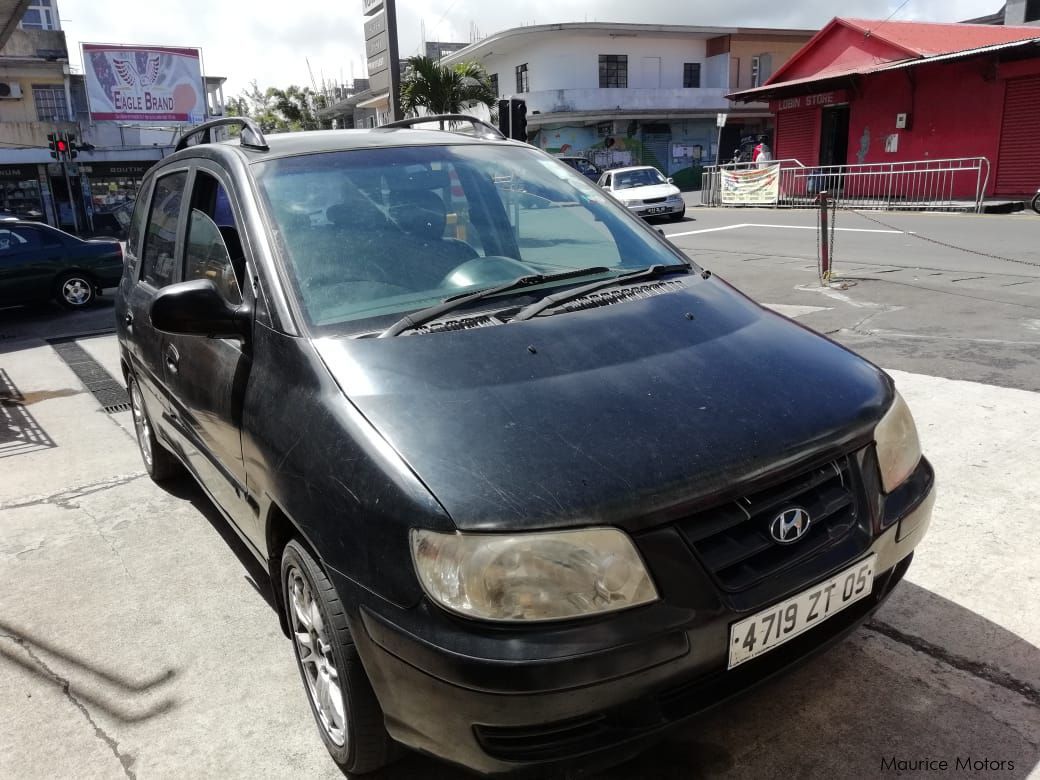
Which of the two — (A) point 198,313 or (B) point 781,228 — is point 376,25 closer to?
(B) point 781,228

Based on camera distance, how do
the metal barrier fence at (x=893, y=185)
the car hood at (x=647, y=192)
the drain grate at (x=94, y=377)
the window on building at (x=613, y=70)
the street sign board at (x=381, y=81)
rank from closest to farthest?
1. the drain grate at (x=94, y=377)
2. the street sign board at (x=381, y=81)
3. the metal barrier fence at (x=893, y=185)
4. the car hood at (x=647, y=192)
5. the window on building at (x=613, y=70)

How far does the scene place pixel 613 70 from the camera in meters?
42.0

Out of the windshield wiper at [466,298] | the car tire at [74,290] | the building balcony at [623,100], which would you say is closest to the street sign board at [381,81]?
the car tire at [74,290]

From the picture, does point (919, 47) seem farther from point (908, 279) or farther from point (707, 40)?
point (707, 40)

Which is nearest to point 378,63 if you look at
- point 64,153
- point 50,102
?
point 64,153

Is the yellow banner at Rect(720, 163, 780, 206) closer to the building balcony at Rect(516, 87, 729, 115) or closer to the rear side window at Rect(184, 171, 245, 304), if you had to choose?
the building balcony at Rect(516, 87, 729, 115)

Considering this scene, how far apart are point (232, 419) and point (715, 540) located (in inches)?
63.9

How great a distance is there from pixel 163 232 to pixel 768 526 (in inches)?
122

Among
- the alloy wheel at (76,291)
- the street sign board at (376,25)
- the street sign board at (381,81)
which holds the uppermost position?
the street sign board at (376,25)

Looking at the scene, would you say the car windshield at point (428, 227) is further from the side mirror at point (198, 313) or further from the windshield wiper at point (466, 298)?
the side mirror at point (198, 313)

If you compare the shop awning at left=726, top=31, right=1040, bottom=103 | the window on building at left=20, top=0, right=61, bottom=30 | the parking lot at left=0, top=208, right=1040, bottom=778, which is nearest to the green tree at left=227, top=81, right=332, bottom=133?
the window on building at left=20, top=0, right=61, bottom=30

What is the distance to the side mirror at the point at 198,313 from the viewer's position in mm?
2432

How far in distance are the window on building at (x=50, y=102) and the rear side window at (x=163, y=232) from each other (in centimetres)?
3827

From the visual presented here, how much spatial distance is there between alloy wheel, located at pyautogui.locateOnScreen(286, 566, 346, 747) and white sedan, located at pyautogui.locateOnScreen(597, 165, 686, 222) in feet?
60.7
